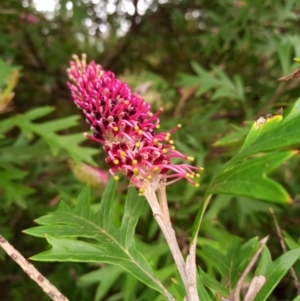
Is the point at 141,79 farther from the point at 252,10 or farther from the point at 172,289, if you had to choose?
the point at 172,289

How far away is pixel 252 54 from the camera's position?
1.67 metres

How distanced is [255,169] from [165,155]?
18 cm

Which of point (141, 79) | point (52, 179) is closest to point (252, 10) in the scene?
point (141, 79)

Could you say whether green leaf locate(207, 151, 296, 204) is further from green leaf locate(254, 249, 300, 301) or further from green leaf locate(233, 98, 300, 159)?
green leaf locate(254, 249, 300, 301)

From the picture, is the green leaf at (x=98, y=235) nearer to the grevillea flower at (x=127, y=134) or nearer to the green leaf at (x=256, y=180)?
the grevillea flower at (x=127, y=134)

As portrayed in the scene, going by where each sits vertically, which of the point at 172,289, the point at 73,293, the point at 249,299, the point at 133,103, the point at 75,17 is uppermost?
the point at 75,17

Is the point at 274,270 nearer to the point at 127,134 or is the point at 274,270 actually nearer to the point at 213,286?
the point at 213,286

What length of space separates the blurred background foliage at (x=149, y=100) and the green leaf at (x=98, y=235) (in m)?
0.27

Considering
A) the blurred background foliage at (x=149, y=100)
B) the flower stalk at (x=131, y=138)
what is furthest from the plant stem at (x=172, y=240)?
the blurred background foliage at (x=149, y=100)

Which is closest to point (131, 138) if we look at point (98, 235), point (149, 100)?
point (98, 235)

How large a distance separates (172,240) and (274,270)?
0.13m

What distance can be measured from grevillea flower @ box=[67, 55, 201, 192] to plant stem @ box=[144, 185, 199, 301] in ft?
0.05

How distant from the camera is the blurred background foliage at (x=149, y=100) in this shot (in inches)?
41.5

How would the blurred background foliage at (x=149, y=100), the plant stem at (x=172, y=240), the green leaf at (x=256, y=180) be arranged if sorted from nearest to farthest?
the green leaf at (x=256, y=180), the plant stem at (x=172, y=240), the blurred background foliage at (x=149, y=100)
